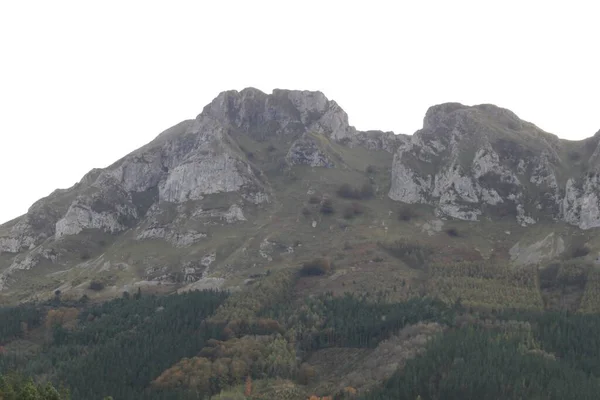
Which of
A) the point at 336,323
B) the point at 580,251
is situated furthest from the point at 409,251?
the point at 336,323

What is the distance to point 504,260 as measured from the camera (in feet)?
584

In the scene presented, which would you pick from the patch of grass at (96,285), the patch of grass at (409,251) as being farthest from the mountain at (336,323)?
the patch of grass at (409,251)

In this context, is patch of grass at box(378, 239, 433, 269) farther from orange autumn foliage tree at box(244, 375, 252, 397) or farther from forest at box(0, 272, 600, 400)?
orange autumn foliage tree at box(244, 375, 252, 397)

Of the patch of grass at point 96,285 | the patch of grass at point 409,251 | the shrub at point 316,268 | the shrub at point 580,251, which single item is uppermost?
the patch of grass at point 96,285

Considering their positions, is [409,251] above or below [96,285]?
below

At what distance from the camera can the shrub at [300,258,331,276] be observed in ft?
579

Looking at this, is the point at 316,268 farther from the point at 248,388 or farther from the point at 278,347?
the point at 248,388

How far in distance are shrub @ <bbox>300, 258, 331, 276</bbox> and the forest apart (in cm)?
1489

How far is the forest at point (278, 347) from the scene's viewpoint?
3907 inches

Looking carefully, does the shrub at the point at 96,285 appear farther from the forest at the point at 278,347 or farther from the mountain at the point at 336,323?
the forest at the point at 278,347

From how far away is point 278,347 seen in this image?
123 meters

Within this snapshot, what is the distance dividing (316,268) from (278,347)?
184 ft

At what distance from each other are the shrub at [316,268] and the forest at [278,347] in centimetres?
1489

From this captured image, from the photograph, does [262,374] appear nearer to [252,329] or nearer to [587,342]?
[252,329]
